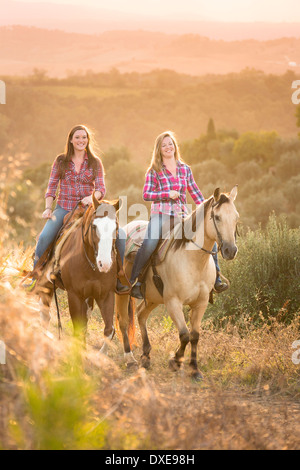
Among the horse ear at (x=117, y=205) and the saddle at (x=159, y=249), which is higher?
the horse ear at (x=117, y=205)

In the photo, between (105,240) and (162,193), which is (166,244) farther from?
(105,240)

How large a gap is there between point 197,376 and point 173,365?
42cm

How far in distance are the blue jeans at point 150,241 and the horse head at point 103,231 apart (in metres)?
0.98

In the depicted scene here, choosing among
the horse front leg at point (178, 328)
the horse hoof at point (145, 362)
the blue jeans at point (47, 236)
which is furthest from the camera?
the horse hoof at point (145, 362)

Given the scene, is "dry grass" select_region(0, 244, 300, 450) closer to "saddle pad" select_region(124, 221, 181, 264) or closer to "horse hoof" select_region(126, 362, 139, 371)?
"horse hoof" select_region(126, 362, 139, 371)

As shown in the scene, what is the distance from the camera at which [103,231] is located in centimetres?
702

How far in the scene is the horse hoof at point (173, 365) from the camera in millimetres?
7965

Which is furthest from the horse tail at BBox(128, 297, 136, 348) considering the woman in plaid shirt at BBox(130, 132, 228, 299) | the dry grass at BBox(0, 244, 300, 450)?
the dry grass at BBox(0, 244, 300, 450)

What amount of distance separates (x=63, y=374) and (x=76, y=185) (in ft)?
13.5

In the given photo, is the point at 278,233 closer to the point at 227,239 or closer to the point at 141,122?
the point at 227,239

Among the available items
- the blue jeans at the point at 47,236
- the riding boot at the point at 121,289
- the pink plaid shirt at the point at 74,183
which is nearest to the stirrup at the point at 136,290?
the riding boot at the point at 121,289

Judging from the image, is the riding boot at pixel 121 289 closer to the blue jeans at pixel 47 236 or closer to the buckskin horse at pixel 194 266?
the buckskin horse at pixel 194 266

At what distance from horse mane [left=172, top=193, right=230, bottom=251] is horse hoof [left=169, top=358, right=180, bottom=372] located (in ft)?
4.87

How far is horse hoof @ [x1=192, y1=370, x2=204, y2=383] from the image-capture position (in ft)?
24.9
